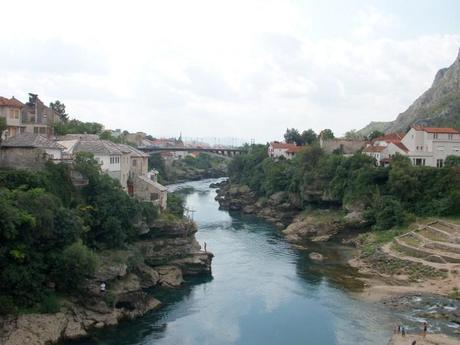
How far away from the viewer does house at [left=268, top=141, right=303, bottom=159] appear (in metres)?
109

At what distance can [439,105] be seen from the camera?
122000 millimetres

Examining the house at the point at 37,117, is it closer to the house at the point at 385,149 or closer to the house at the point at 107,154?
the house at the point at 107,154

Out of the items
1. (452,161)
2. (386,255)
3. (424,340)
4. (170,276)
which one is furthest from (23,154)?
(452,161)

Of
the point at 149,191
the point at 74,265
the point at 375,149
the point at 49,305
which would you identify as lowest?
the point at 49,305

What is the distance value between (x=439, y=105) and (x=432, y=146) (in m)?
51.4

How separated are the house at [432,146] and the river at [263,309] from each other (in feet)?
72.9

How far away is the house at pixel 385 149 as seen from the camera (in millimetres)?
77750

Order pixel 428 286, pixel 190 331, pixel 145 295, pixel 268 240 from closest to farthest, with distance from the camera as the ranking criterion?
pixel 190 331
pixel 145 295
pixel 428 286
pixel 268 240

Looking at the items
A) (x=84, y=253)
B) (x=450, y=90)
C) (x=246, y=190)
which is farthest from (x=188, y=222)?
(x=450, y=90)

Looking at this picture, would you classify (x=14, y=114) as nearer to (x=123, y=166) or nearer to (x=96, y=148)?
(x=96, y=148)

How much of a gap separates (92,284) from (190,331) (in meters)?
7.38

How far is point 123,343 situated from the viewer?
34781mm

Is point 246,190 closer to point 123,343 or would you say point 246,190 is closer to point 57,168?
point 57,168

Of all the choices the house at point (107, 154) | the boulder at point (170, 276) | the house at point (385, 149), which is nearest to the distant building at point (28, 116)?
the house at point (107, 154)
